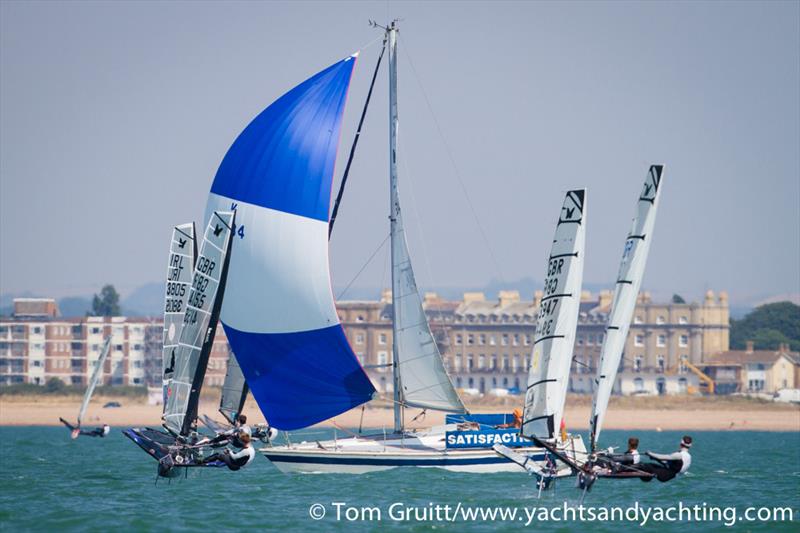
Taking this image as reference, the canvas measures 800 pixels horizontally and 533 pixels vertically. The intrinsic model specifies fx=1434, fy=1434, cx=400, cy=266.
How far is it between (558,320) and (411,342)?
23.0 feet

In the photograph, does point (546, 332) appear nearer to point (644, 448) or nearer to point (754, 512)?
point (754, 512)

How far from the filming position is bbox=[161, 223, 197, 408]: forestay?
37.9m

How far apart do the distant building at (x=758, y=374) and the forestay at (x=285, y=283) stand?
103 meters

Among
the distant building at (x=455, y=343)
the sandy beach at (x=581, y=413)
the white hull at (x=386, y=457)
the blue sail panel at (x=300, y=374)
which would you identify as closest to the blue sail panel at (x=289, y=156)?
the blue sail panel at (x=300, y=374)

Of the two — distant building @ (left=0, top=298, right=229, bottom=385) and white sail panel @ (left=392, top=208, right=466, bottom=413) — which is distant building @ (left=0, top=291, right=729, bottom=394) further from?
white sail panel @ (left=392, top=208, right=466, bottom=413)

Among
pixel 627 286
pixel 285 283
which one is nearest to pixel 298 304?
pixel 285 283

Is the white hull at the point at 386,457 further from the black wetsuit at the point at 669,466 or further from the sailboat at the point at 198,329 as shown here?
the black wetsuit at the point at 669,466

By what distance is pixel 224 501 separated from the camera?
30531 millimetres

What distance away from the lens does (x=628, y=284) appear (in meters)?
28.3

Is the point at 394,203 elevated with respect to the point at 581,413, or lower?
elevated

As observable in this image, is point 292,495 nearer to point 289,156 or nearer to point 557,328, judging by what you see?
point 557,328

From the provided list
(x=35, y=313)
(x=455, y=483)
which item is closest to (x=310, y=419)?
(x=455, y=483)

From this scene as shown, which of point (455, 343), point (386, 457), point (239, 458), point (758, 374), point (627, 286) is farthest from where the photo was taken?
point (455, 343)

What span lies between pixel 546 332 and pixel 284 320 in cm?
739
